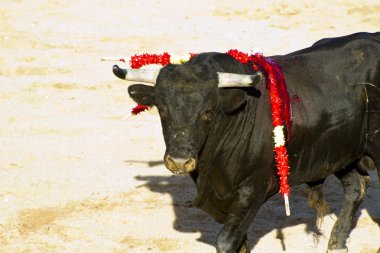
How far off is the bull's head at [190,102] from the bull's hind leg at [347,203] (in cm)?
190

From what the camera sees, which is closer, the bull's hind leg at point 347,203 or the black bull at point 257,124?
the black bull at point 257,124

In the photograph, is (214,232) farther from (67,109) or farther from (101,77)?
(101,77)

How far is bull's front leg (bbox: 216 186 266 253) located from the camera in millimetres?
6039

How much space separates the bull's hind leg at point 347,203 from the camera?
7.15 meters

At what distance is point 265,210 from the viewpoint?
811 cm

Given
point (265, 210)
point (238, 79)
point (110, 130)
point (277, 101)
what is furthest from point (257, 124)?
point (110, 130)

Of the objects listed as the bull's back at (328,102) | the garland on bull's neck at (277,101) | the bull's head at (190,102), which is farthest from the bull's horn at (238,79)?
the bull's back at (328,102)

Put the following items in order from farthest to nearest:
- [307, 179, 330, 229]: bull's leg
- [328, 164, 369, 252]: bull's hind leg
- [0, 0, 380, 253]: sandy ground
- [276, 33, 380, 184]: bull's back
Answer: [0, 0, 380, 253]: sandy ground → [307, 179, 330, 229]: bull's leg → [328, 164, 369, 252]: bull's hind leg → [276, 33, 380, 184]: bull's back

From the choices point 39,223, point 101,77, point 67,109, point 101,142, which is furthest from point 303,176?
point 101,77

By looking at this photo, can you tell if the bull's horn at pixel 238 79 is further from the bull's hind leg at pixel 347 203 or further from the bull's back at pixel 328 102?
the bull's hind leg at pixel 347 203

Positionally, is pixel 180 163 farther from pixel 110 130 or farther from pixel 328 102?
pixel 110 130

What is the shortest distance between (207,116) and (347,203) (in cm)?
220

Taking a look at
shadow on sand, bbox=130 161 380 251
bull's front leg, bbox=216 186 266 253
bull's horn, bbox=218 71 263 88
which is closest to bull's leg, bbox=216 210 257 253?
bull's front leg, bbox=216 186 266 253

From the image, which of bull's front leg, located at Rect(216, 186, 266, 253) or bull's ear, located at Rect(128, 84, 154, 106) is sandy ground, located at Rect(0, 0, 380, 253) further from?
bull's ear, located at Rect(128, 84, 154, 106)
